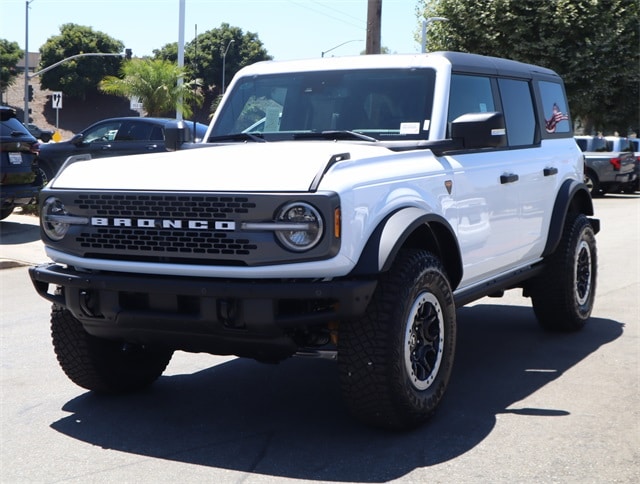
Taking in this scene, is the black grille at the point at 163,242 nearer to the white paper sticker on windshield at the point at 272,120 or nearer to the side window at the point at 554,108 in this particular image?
the white paper sticker on windshield at the point at 272,120

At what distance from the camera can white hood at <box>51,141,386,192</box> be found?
15.0 feet

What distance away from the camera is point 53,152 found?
62.2ft

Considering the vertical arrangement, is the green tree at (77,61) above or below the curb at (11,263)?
above

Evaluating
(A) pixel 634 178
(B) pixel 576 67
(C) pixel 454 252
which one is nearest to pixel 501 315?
(C) pixel 454 252

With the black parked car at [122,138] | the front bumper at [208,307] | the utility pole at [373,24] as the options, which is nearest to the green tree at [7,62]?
the black parked car at [122,138]

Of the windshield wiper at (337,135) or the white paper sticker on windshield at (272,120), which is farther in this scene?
the white paper sticker on windshield at (272,120)

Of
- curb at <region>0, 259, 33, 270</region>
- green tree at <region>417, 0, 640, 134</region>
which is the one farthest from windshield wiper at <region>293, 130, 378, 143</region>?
green tree at <region>417, 0, 640, 134</region>

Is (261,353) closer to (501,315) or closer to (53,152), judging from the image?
(501,315)

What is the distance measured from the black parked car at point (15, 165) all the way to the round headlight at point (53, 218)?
8.60 meters

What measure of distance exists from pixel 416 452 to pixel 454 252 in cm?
132

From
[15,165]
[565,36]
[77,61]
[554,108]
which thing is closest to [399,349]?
[554,108]

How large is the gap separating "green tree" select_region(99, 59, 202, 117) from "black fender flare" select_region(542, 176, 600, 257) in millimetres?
24264

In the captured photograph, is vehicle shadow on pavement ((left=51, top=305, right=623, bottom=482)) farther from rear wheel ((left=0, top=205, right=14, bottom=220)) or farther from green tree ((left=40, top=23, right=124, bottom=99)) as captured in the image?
green tree ((left=40, top=23, right=124, bottom=99))

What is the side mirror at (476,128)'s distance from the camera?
5.50 meters
